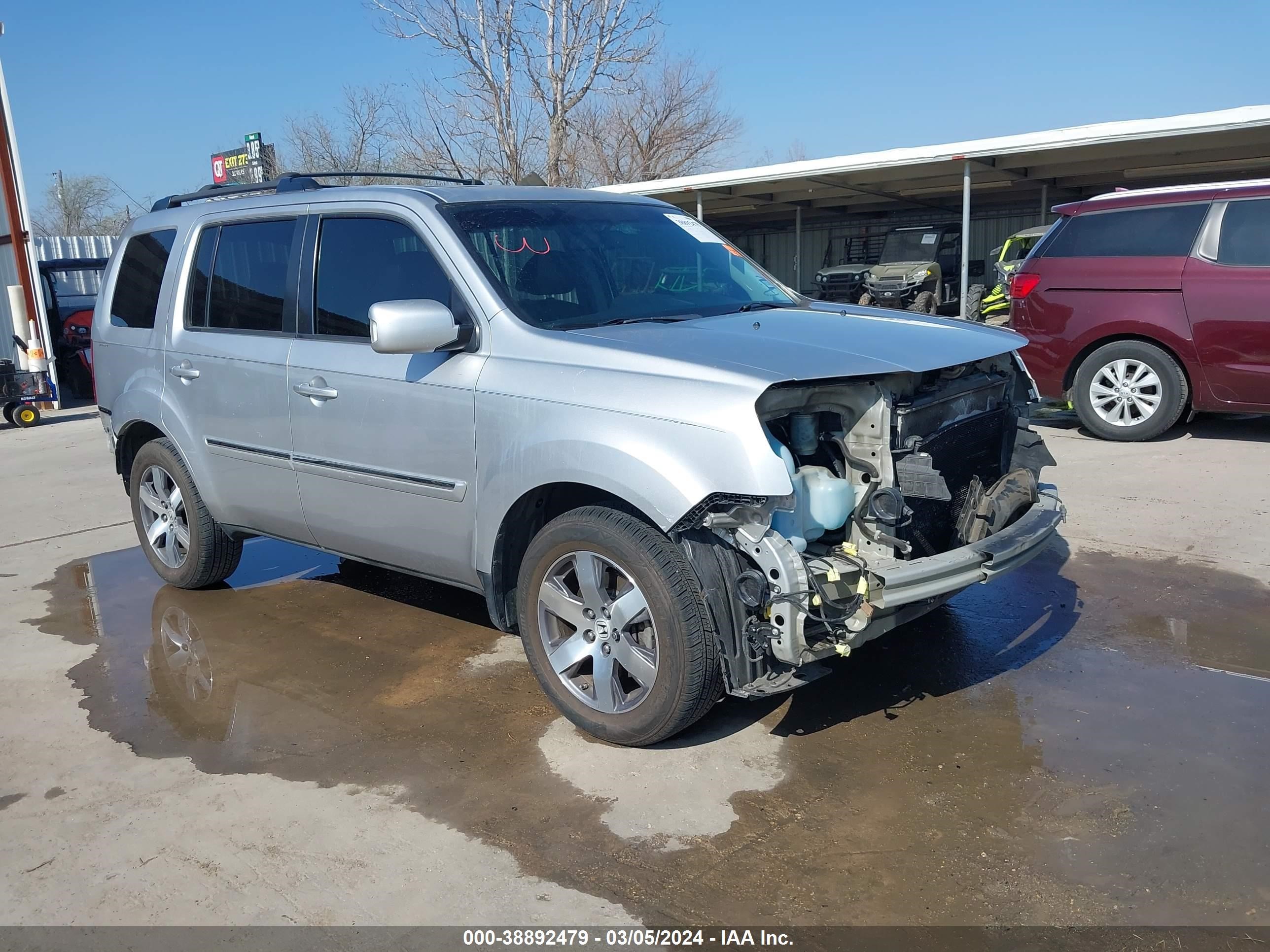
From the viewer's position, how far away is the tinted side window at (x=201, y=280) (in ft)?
17.5

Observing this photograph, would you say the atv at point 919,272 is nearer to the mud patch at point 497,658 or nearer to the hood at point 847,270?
the hood at point 847,270

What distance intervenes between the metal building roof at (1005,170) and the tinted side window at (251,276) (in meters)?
9.59

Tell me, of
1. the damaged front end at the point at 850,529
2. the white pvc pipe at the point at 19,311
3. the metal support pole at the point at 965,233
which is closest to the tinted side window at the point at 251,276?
the damaged front end at the point at 850,529

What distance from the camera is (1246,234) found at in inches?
317

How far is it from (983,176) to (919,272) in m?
2.15

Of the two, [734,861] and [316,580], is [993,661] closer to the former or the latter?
[734,861]

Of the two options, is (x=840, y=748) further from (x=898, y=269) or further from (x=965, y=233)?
(x=898, y=269)

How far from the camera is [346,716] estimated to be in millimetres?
4227

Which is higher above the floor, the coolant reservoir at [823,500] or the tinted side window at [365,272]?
the tinted side window at [365,272]

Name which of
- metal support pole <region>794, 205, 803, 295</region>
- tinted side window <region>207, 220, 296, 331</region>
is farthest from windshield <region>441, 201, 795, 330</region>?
metal support pole <region>794, 205, 803, 295</region>

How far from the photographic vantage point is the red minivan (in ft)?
26.1

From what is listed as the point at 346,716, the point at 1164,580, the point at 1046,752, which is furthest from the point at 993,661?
the point at 346,716

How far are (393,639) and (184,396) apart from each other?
167 centimetres

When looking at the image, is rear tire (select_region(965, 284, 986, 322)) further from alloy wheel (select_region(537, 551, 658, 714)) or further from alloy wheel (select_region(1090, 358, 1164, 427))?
alloy wheel (select_region(537, 551, 658, 714))
